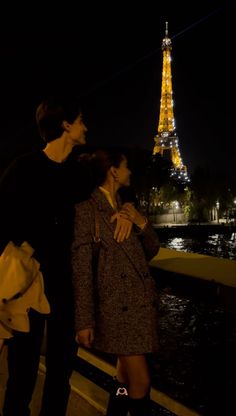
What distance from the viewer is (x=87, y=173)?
190 centimetres

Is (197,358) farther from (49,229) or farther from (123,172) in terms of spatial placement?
(49,229)

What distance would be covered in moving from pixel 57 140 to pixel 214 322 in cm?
1647

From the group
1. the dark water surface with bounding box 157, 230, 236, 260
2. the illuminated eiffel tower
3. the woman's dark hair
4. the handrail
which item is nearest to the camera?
the woman's dark hair

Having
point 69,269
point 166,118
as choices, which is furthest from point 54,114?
point 166,118

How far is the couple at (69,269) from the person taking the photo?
5.69 feet

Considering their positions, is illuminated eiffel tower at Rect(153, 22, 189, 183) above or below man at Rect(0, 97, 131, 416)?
above

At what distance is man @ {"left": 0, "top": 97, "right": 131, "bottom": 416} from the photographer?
1.72 metres

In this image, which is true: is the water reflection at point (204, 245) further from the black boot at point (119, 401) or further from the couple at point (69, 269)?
the couple at point (69, 269)

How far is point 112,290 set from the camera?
1.79 m

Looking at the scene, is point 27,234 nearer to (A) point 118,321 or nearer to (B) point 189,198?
(A) point 118,321

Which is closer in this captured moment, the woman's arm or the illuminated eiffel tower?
the woman's arm

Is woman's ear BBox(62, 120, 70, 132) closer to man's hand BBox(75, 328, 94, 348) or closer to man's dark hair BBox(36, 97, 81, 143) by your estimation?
man's dark hair BBox(36, 97, 81, 143)

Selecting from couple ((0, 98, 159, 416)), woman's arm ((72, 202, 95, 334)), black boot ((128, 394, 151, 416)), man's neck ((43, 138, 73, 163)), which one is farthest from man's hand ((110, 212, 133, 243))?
black boot ((128, 394, 151, 416))

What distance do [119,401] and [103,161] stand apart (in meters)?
1.16
